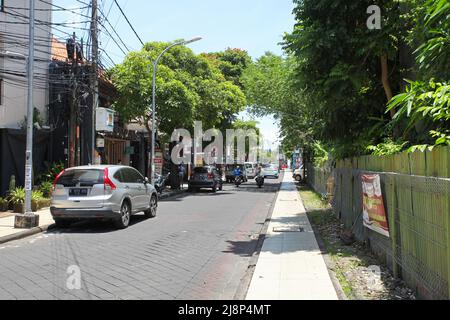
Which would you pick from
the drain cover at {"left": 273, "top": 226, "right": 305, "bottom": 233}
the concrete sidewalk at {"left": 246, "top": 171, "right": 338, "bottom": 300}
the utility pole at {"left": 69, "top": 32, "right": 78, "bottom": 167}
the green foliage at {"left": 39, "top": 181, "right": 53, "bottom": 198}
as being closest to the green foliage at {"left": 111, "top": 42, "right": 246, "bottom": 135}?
the utility pole at {"left": 69, "top": 32, "right": 78, "bottom": 167}

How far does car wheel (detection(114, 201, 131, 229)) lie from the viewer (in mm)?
12914

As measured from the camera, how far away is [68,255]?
9.20m

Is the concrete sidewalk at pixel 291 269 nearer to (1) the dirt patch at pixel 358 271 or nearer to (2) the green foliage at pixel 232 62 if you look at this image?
(1) the dirt patch at pixel 358 271

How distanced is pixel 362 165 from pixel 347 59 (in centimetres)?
266

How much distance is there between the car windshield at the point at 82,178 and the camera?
12641 millimetres

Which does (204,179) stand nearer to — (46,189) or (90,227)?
(46,189)

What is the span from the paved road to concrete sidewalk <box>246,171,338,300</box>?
380 millimetres

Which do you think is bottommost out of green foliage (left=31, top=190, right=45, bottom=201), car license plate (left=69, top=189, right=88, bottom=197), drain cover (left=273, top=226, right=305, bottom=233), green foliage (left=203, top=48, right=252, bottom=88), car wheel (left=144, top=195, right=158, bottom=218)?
drain cover (left=273, top=226, right=305, bottom=233)

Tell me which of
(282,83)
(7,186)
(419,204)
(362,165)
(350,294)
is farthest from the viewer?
(282,83)

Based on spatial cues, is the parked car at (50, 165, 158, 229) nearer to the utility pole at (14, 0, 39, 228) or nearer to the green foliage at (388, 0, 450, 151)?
the utility pole at (14, 0, 39, 228)

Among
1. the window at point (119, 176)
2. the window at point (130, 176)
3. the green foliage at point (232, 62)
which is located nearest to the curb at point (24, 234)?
the window at point (119, 176)

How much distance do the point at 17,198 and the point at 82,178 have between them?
15.7ft
